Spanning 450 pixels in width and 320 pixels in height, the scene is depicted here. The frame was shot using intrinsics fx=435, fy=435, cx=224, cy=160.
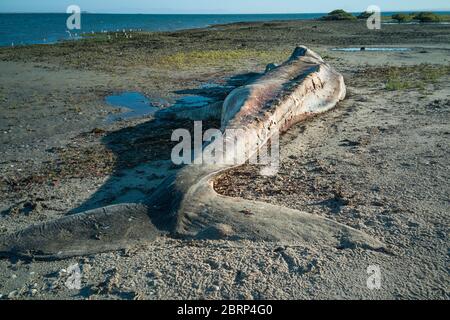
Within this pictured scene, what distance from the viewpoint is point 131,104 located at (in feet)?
31.2

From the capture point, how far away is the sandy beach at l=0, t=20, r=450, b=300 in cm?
319

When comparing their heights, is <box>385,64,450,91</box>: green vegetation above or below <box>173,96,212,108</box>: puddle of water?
above

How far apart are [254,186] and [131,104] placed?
539 cm

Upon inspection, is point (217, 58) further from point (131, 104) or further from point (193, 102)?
point (131, 104)

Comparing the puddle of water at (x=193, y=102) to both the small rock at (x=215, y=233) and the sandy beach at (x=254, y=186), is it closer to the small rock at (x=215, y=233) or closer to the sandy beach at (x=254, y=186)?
the sandy beach at (x=254, y=186)

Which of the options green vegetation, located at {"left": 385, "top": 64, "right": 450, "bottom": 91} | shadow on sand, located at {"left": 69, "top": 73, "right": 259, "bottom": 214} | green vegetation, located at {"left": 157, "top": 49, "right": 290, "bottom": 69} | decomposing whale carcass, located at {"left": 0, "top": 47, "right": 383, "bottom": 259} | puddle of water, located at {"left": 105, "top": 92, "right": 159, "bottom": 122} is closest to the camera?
decomposing whale carcass, located at {"left": 0, "top": 47, "right": 383, "bottom": 259}

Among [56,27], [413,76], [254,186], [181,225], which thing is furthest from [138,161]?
[56,27]

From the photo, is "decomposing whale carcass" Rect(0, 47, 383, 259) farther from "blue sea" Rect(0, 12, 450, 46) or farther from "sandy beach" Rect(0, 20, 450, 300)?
"blue sea" Rect(0, 12, 450, 46)

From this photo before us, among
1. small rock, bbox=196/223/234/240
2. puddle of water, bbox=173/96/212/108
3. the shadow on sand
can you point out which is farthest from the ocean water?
small rock, bbox=196/223/234/240

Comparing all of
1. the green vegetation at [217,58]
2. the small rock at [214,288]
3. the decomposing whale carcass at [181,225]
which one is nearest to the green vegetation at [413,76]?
the green vegetation at [217,58]

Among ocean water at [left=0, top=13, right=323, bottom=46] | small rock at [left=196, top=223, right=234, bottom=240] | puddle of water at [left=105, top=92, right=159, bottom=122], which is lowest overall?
small rock at [left=196, top=223, right=234, bottom=240]

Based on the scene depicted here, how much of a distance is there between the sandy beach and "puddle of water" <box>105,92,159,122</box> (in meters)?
0.21

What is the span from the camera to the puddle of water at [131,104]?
27.9 ft

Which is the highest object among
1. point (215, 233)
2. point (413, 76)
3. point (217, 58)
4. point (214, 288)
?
point (217, 58)
